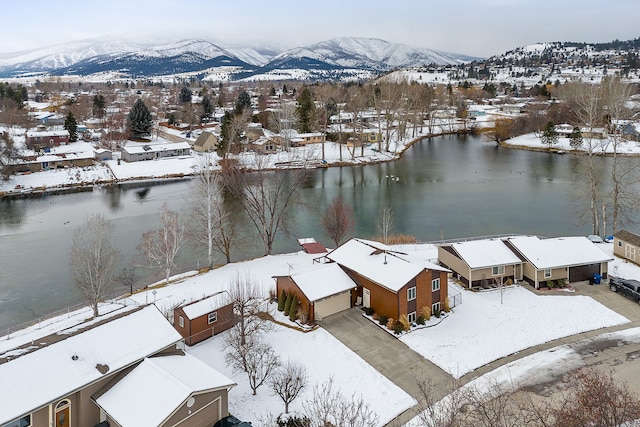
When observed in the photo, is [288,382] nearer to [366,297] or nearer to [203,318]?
[203,318]

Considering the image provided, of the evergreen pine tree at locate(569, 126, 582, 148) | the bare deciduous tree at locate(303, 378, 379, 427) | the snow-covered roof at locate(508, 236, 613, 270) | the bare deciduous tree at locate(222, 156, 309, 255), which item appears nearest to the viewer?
the bare deciduous tree at locate(303, 378, 379, 427)

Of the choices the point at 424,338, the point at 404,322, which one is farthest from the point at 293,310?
the point at 424,338

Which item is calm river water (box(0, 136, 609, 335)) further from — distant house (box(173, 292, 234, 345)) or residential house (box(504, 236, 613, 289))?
residential house (box(504, 236, 613, 289))

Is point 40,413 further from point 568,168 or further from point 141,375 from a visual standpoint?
point 568,168

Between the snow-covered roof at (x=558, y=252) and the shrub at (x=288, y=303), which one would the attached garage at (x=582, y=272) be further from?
the shrub at (x=288, y=303)

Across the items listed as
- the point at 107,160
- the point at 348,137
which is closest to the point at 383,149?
the point at 348,137

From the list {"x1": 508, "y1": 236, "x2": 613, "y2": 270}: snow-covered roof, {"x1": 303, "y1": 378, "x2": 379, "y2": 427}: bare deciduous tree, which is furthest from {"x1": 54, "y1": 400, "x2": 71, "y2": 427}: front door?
{"x1": 508, "y1": 236, "x2": 613, "y2": 270}: snow-covered roof
